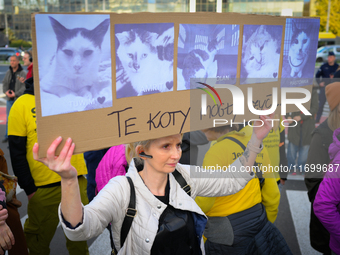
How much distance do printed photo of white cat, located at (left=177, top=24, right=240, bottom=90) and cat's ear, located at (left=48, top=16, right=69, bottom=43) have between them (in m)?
0.63

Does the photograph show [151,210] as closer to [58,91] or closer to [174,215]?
[174,215]

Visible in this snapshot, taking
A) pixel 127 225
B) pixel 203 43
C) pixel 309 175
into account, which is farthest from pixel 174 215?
pixel 309 175

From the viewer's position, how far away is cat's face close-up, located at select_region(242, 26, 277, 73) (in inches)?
82.0

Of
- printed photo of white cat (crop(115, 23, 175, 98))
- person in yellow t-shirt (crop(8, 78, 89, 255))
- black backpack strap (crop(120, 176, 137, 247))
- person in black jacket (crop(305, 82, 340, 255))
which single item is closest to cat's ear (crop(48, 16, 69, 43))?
printed photo of white cat (crop(115, 23, 175, 98))

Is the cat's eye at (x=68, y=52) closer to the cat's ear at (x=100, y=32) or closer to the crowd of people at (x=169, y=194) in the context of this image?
the cat's ear at (x=100, y=32)

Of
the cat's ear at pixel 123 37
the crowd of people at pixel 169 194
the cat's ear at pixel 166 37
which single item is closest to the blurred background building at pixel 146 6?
the crowd of people at pixel 169 194

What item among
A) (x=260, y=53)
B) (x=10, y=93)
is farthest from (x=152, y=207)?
(x=10, y=93)

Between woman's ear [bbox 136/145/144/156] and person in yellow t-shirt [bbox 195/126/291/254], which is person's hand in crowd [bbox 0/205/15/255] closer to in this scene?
woman's ear [bbox 136/145/144/156]

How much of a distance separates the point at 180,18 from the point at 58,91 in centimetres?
77

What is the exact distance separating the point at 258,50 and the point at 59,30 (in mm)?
1238

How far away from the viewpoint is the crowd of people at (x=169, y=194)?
1.91m

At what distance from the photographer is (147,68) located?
1.77m

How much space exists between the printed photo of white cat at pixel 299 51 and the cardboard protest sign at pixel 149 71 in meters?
0.02

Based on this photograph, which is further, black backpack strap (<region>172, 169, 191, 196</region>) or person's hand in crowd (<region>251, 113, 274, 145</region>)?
person's hand in crowd (<region>251, 113, 274, 145</region>)
